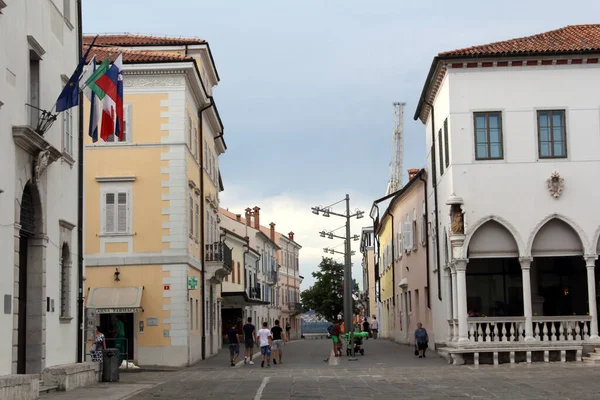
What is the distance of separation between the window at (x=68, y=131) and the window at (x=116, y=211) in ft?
32.9

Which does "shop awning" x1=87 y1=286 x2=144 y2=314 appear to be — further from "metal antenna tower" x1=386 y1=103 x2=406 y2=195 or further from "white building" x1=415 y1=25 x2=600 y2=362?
"metal antenna tower" x1=386 y1=103 x2=406 y2=195

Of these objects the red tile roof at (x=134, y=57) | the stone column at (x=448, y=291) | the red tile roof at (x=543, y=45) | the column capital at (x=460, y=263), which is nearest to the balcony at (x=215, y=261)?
the red tile roof at (x=134, y=57)

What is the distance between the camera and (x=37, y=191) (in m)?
20.0

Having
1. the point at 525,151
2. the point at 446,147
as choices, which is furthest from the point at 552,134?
the point at 446,147

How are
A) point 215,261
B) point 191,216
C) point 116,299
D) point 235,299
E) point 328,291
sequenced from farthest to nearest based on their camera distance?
1. point 328,291
2. point 235,299
3. point 215,261
4. point 191,216
5. point 116,299

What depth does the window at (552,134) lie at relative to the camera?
31.1 meters

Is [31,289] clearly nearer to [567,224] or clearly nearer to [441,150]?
[441,150]

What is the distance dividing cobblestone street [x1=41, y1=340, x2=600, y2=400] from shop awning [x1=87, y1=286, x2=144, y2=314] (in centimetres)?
308

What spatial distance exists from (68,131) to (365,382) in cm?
977

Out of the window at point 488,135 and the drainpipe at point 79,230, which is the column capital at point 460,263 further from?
the drainpipe at point 79,230

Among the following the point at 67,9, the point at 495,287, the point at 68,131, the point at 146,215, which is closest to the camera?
the point at 67,9

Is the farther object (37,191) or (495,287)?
(495,287)

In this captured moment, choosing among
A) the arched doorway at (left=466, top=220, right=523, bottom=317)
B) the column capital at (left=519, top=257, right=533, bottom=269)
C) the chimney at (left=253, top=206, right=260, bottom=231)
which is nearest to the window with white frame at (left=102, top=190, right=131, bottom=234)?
the arched doorway at (left=466, top=220, right=523, bottom=317)

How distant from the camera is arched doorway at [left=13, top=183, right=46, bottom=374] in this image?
19.9 m
